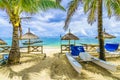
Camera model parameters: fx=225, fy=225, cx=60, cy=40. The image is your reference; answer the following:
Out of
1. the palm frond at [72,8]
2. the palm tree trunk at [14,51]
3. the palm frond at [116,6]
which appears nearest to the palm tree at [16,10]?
the palm tree trunk at [14,51]

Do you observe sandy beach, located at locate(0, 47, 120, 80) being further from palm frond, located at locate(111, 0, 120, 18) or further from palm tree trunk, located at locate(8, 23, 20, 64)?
palm frond, located at locate(111, 0, 120, 18)

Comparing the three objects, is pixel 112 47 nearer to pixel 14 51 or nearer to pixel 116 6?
pixel 116 6

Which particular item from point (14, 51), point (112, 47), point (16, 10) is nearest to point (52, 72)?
point (14, 51)

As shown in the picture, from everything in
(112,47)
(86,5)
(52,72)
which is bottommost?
(52,72)

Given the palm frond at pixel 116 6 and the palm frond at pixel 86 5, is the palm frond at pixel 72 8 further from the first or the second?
the palm frond at pixel 116 6

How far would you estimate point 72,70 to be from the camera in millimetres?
10508

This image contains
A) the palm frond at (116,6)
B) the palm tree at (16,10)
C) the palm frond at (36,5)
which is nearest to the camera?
the palm frond at (36,5)

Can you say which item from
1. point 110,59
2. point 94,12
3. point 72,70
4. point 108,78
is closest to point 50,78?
point 72,70

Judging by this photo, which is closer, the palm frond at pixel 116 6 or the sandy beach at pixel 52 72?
the sandy beach at pixel 52 72

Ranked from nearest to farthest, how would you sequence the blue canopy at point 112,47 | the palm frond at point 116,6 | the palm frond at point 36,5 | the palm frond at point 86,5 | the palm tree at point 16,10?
the palm frond at point 36,5 → the palm tree at point 16,10 → the palm frond at point 116,6 → the palm frond at point 86,5 → the blue canopy at point 112,47

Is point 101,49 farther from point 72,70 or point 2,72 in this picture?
point 2,72

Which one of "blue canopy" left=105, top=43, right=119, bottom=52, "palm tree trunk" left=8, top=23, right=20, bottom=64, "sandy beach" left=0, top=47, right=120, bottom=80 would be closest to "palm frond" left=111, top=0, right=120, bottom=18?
"sandy beach" left=0, top=47, right=120, bottom=80

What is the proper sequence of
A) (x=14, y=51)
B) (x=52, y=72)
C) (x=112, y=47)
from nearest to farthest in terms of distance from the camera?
(x=52, y=72) → (x=14, y=51) → (x=112, y=47)

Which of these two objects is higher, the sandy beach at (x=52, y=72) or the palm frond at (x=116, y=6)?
the palm frond at (x=116, y=6)
